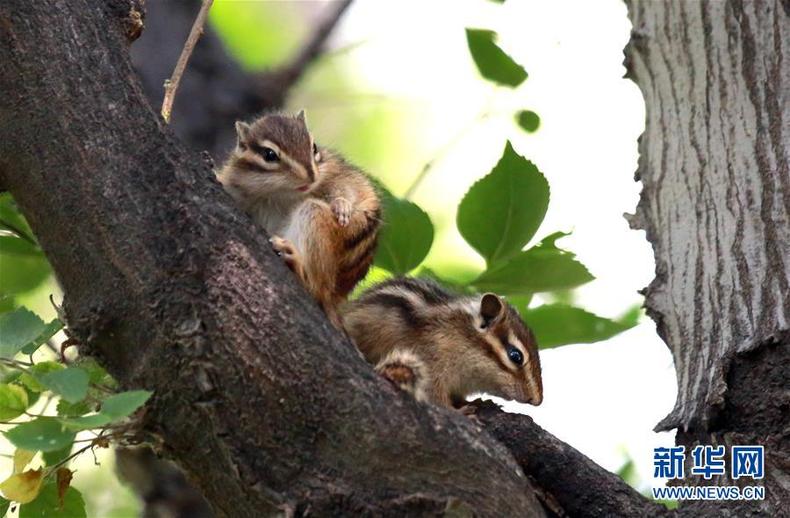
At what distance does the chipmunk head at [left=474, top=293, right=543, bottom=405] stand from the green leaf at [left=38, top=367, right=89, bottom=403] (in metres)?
1.98

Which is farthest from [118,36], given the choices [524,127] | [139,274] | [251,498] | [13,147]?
[524,127]

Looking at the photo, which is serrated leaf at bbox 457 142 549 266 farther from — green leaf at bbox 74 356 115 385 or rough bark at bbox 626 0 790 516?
green leaf at bbox 74 356 115 385

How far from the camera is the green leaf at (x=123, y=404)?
7.16 feet

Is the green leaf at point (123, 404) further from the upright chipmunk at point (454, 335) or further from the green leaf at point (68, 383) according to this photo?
the upright chipmunk at point (454, 335)

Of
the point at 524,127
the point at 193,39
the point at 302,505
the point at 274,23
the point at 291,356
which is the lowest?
the point at 302,505

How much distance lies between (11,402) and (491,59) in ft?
7.70

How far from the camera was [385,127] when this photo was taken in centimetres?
847

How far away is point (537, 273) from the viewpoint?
3797 millimetres

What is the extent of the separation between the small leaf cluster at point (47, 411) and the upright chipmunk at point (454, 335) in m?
1.14

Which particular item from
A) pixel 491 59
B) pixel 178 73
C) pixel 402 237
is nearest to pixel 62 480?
pixel 178 73

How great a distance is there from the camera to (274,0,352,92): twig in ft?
18.4

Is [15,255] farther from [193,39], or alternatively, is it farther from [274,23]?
[274,23]

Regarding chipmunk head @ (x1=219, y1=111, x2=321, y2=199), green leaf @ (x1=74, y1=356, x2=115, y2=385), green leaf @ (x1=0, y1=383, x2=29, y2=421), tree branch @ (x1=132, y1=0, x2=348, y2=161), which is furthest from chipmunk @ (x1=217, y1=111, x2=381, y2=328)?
tree branch @ (x1=132, y1=0, x2=348, y2=161)

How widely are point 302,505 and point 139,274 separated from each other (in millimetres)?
603
